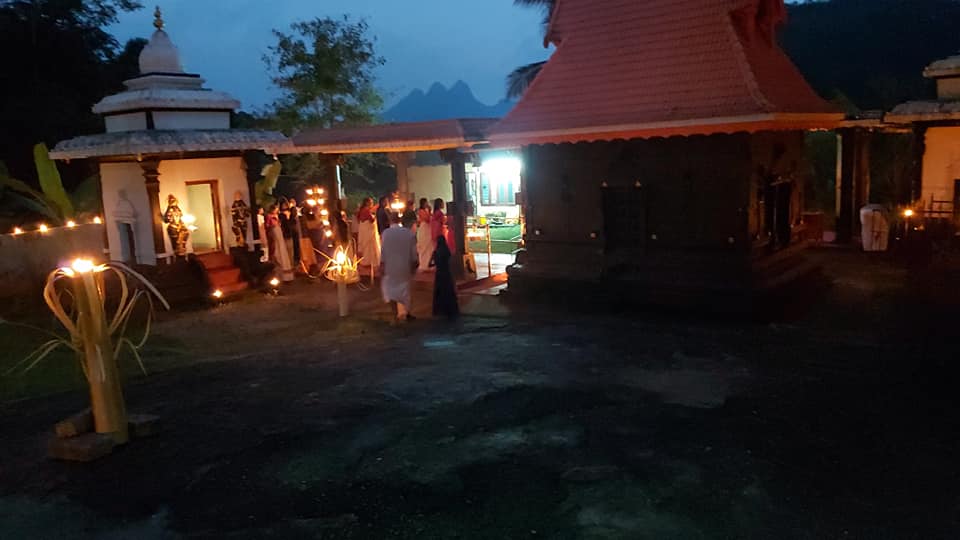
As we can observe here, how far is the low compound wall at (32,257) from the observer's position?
16.1 meters

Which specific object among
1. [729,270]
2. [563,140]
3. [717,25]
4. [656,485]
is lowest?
[656,485]

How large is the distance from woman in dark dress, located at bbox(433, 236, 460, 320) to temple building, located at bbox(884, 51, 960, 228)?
9657mm

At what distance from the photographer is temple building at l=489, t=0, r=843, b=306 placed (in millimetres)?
11531

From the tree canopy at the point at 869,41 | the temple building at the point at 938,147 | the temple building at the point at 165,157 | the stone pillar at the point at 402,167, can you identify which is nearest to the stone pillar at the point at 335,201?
the temple building at the point at 165,157

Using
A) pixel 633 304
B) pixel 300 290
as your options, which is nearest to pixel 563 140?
pixel 633 304

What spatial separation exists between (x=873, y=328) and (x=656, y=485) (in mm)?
6179

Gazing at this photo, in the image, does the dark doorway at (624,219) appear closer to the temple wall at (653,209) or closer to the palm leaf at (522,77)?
the temple wall at (653,209)

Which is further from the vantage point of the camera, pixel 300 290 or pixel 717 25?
pixel 300 290

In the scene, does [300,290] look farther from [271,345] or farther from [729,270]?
[729,270]

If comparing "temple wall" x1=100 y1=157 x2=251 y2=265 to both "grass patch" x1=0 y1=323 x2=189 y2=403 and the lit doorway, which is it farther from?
"grass patch" x1=0 y1=323 x2=189 y2=403

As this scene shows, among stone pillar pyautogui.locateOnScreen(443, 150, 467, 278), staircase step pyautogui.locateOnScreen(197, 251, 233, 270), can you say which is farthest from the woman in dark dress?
staircase step pyautogui.locateOnScreen(197, 251, 233, 270)

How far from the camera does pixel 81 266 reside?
6.89 m

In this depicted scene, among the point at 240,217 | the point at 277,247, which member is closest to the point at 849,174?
the point at 277,247

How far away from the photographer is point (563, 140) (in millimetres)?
12664
